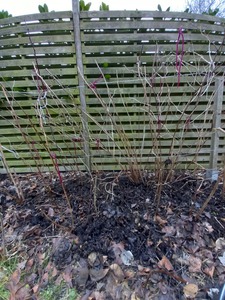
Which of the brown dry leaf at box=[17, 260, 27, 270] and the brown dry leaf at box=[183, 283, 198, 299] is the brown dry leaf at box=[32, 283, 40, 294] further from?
the brown dry leaf at box=[183, 283, 198, 299]

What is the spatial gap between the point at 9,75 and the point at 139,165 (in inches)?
70.9

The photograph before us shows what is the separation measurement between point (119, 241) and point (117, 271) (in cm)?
19

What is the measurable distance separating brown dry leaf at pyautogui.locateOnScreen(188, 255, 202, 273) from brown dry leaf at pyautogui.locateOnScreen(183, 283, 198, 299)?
0.10 meters

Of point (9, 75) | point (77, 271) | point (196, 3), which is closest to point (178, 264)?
point (77, 271)

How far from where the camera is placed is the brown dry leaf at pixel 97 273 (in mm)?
1250

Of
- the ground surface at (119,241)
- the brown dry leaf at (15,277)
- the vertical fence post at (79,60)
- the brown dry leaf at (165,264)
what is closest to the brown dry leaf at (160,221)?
the ground surface at (119,241)

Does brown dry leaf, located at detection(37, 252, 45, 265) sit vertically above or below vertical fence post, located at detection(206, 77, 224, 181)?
below

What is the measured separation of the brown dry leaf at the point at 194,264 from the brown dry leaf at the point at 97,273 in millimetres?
551

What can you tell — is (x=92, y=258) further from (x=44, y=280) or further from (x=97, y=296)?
(x=44, y=280)

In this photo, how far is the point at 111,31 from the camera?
6.93ft

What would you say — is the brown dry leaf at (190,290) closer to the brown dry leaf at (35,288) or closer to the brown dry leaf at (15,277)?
the brown dry leaf at (35,288)

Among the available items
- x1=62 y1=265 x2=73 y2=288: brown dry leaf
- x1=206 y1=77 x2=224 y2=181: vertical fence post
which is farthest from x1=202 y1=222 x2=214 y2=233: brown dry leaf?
x1=62 y1=265 x2=73 y2=288: brown dry leaf

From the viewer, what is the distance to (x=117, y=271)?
1.26 meters

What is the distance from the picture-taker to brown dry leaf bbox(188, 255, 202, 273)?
1263mm
